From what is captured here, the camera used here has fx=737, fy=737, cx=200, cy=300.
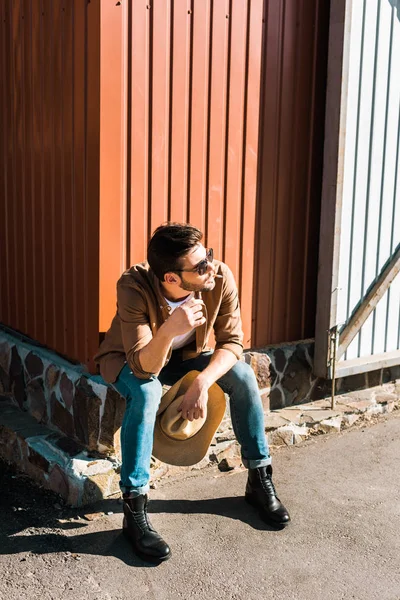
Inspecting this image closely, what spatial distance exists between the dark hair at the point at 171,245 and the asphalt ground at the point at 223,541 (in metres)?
1.23

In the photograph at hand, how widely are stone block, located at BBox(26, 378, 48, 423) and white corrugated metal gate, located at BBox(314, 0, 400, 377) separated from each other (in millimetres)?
1793

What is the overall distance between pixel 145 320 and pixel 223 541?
1.08 metres

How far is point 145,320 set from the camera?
11.2ft

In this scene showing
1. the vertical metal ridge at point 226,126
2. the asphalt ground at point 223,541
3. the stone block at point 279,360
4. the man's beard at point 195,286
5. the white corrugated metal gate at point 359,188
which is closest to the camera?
the asphalt ground at point 223,541

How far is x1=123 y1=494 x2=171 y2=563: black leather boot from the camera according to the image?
126 inches

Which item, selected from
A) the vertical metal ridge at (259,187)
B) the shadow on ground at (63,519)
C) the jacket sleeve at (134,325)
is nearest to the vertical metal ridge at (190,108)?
the vertical metal ridge at (259,187)

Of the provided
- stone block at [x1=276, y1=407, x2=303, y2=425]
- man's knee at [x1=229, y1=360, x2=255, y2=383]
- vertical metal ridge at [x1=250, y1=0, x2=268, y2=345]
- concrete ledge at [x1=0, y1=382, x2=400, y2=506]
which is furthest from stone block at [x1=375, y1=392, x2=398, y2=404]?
man's knee at [x1=229, y1=360, x2=255, y2=383]

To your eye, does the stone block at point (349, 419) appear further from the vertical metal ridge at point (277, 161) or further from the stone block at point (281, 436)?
the vertical metal ridge at point (277, 161)

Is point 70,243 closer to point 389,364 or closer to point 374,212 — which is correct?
point 374,212

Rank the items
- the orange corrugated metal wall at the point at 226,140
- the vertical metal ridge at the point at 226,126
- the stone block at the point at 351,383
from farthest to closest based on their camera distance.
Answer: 1. the stone block at the point at 351,383
2. the vertical metal ridge at the point at 226,126
3. the orange corrugated metal wall at the point at 226,140

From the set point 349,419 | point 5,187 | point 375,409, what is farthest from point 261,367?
point 5,187

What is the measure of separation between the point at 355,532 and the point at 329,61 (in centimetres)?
279

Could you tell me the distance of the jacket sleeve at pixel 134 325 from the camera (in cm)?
335

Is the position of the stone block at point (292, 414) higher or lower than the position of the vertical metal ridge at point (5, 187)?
lower
